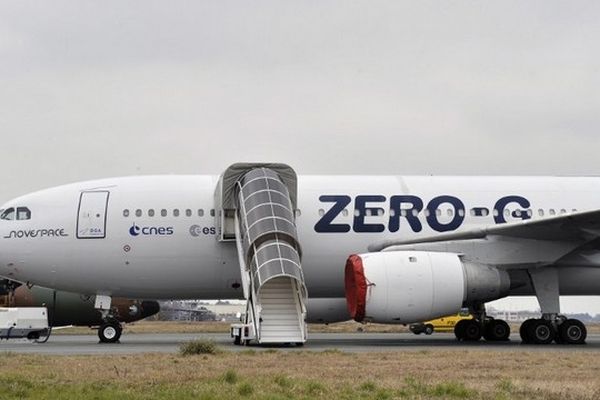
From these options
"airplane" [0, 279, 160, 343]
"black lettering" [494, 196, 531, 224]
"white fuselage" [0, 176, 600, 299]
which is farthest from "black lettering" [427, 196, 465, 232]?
"airplane" [0, 279, 160, 343]

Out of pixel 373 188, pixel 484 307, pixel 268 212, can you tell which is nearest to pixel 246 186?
pixel 268 212

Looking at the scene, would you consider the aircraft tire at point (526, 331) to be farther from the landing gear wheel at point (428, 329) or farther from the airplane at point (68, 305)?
the airplane at point (68, 305)

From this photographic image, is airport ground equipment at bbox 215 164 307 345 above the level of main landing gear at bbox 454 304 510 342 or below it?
above

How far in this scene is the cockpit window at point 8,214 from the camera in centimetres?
2508

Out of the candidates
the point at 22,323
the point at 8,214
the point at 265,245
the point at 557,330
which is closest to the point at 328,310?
the point at 265,245

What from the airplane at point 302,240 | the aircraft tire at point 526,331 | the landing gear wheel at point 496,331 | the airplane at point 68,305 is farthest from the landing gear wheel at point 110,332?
the aircraft tire at point 526,331

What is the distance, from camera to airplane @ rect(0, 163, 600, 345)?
2217 centimetres

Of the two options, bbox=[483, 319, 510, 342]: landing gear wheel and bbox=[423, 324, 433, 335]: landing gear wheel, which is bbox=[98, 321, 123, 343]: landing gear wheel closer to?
bbox=[483, 319, 510, 342]: landing gear wheel

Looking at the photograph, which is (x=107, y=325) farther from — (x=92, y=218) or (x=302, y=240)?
(x=302, y=240)

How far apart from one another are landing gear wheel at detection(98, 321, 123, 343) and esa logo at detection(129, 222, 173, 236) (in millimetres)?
2520

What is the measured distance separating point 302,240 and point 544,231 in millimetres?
6303

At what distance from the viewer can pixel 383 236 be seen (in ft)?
82.3

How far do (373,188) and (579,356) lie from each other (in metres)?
9.02

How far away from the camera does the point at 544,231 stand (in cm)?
2300
